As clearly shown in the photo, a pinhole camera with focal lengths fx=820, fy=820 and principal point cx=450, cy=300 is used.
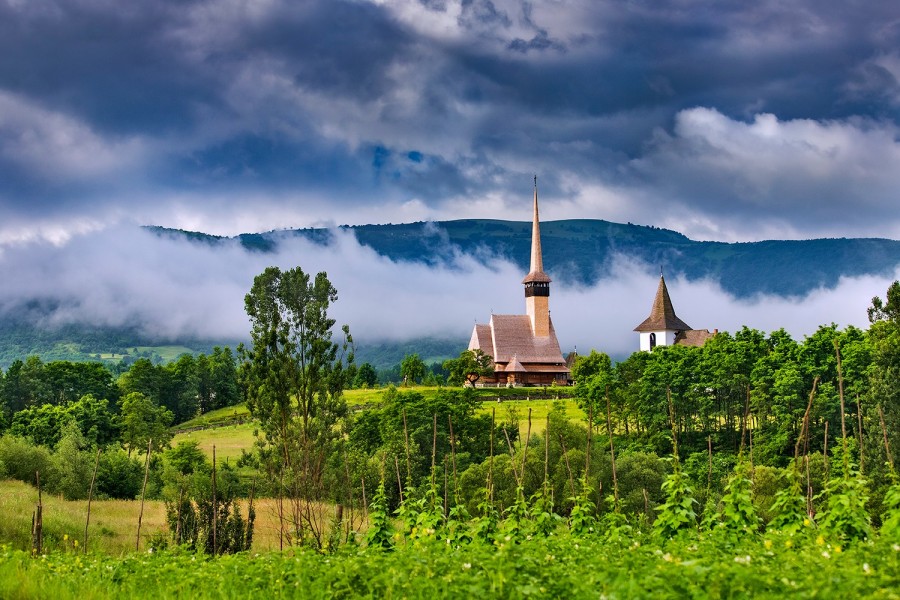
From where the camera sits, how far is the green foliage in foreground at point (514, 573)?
21.9ft

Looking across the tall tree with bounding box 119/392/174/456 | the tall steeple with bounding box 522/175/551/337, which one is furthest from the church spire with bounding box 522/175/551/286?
the tall tree with bounding box 119/392/174/456

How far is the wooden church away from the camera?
340 feet

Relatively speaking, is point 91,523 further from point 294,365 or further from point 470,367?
point 470,367

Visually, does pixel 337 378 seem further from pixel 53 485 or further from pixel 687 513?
pixel 53 485

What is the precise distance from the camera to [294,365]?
883 inches

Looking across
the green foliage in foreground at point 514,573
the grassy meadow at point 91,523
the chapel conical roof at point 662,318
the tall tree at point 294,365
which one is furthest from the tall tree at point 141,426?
the chapel conical roof at point 662,318

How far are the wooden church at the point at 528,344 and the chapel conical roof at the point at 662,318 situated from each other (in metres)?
12.6

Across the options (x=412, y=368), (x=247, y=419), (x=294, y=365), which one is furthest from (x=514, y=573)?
(x=412, y=368)

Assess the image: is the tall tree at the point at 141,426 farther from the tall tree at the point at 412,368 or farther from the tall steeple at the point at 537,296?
the tall steeple at the point at 537,296

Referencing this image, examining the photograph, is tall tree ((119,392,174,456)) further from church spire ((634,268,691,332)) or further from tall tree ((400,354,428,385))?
church spire ((634,268,691,332))

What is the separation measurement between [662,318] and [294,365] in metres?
93.1

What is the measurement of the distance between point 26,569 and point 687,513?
8.63 metres

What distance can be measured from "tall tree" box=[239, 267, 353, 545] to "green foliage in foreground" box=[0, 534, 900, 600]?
1166 centimetres

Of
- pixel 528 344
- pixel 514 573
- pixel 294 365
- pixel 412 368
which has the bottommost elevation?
pixel 412 368
